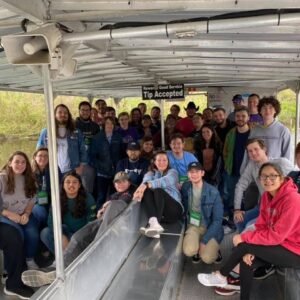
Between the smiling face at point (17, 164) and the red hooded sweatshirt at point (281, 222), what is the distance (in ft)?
6.57

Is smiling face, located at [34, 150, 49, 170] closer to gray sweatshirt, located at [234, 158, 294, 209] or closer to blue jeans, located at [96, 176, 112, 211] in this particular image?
blue jeans, located at [96, 176, 112, 211]

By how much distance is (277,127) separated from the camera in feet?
12.9

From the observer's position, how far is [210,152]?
4.91 meters

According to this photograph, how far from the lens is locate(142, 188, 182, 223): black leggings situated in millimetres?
3791

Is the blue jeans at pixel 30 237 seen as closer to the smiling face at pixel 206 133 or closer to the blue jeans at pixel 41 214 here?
the blue jeans at pixel 41 214

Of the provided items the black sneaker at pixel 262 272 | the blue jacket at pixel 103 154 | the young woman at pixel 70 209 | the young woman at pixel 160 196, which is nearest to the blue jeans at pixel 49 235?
the young woman at pixel 70 209

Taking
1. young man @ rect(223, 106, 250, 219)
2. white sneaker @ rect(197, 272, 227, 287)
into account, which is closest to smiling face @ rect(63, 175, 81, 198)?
white sneaker @ rect(197, 272, 227, 287)

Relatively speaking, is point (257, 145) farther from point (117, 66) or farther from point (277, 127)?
point (117, 66)

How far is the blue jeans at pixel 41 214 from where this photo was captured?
11.6 feet

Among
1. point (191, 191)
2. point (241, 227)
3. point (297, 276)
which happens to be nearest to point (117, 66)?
point (191, 191)

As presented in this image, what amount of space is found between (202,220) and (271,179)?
1283mm

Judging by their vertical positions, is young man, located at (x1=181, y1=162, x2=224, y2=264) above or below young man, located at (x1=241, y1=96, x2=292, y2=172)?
below

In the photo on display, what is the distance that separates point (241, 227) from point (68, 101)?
15.0m

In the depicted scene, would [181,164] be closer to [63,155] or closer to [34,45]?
[63,155]
